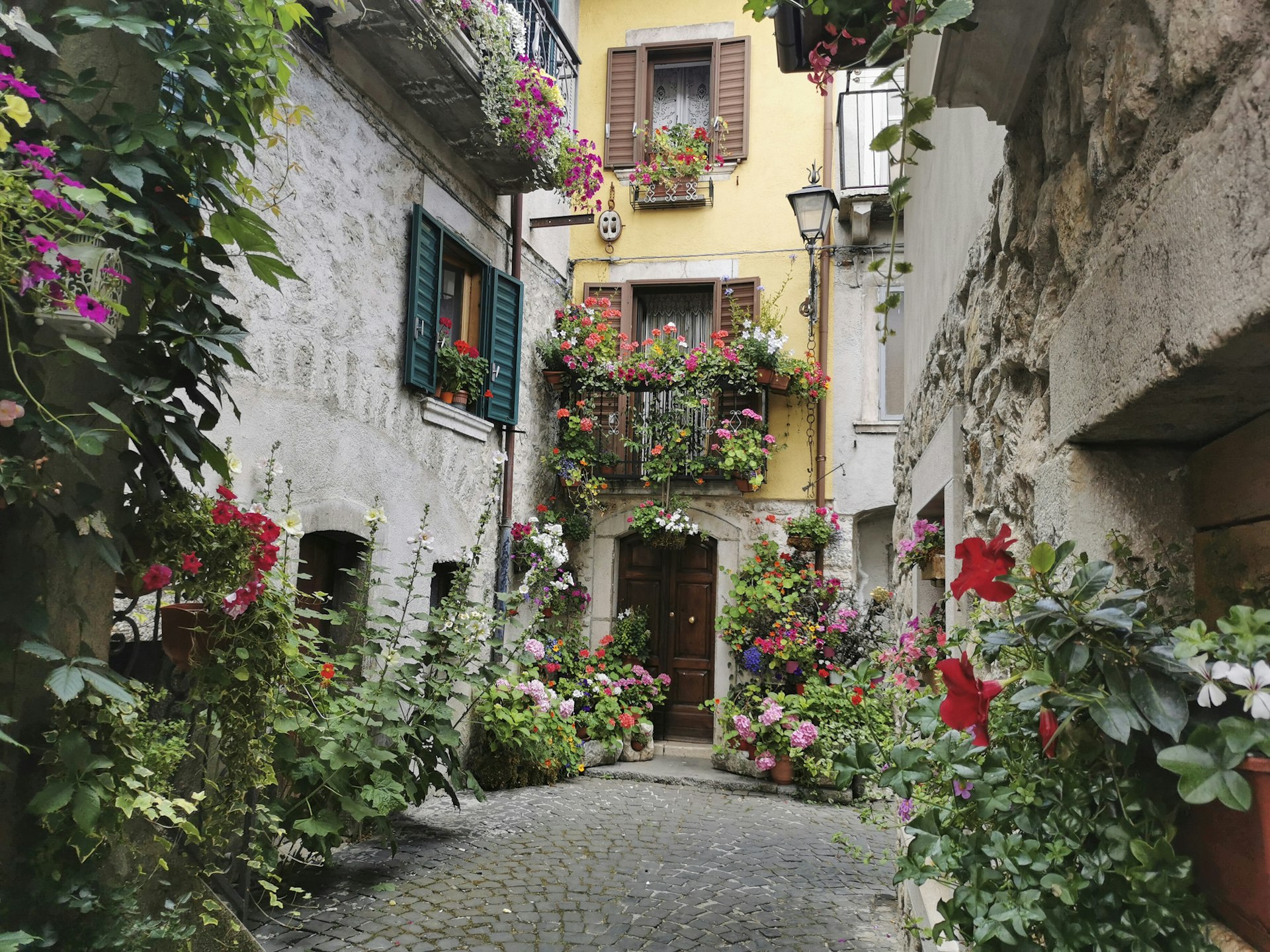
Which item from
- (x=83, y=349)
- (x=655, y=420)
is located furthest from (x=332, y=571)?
(x=655, y=420)

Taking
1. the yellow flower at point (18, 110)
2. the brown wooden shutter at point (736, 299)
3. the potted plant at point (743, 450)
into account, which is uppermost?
the brown wooden shutter at point (736, 299)

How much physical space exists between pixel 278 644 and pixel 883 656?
212 centimetres

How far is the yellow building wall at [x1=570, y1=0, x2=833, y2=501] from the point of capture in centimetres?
947

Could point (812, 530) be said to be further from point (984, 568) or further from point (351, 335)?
point (984, 568)

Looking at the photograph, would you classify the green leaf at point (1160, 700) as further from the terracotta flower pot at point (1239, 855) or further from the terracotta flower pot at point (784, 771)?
the terracotta flower pot at point (784, 771)

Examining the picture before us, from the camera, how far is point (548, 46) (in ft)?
25.8

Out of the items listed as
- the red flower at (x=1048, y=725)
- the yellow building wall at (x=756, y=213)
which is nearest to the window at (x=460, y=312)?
the yellow building wall at (x=756, y=213)

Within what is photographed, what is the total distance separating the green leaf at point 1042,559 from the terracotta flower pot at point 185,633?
2.27 m

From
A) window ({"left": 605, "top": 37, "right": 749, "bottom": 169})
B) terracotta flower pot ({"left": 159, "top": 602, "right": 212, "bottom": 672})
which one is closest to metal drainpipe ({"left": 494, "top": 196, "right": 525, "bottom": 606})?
window ({"left": 605, "top": 37, "right": 749, "bottom": 169})

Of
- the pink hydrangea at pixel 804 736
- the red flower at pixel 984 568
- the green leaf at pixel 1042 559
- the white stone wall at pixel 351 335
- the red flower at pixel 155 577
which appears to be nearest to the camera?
the green leaf at pixel 1042 559

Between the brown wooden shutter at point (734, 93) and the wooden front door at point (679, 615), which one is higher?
the brown wooden shutter at point (734, 93)

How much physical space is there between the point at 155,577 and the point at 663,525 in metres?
6.86

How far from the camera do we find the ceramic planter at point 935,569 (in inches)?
127

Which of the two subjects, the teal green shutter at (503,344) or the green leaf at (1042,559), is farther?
the teal green shutter at (503,344)
